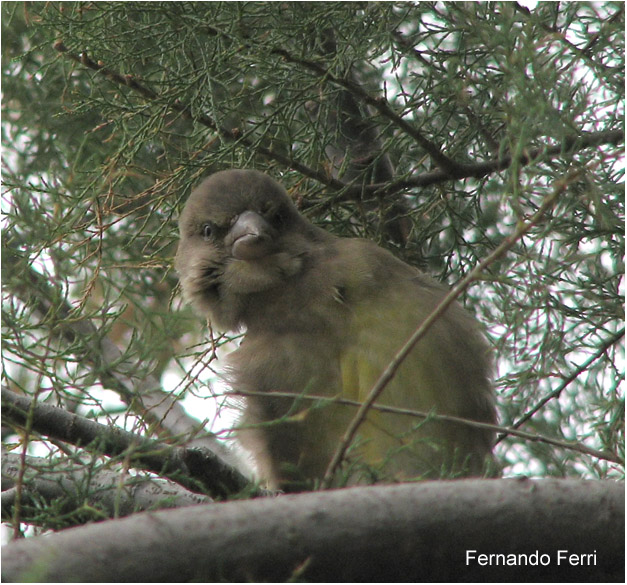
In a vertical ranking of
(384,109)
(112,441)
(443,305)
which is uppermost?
(384,109)

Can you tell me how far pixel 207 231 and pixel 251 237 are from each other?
0.74 feet

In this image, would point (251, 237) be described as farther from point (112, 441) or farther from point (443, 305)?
point (443, 305)

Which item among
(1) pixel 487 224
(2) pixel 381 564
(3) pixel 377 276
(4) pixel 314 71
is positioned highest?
(4) pixel 314 71

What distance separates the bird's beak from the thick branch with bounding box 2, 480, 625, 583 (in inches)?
69.1

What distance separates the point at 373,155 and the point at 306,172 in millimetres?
364

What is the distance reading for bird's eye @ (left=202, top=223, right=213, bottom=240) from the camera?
3.83 metres

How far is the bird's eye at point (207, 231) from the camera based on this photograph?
3830 mm

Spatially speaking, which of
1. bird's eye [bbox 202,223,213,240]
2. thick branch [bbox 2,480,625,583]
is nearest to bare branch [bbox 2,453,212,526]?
thick branch [bbox 2,480,625,583]

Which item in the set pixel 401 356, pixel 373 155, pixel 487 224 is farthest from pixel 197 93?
pixel 401 356

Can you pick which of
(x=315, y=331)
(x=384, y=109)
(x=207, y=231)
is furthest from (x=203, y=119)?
(x=315, y=331)

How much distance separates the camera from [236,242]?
377 cm

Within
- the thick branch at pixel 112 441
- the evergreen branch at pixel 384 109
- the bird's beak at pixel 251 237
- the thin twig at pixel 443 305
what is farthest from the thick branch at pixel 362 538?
the bird's beak at pixel 251 237

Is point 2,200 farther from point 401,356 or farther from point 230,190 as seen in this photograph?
point 401,356

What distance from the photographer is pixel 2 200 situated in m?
3.42
